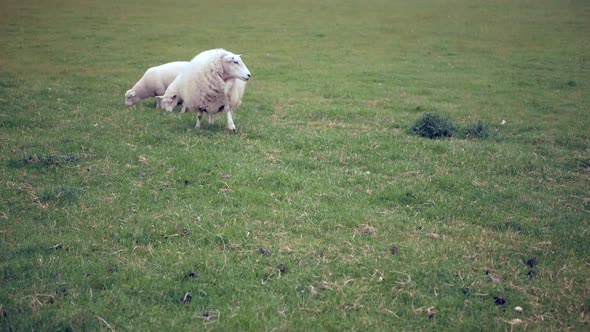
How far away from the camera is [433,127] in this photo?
1157cm

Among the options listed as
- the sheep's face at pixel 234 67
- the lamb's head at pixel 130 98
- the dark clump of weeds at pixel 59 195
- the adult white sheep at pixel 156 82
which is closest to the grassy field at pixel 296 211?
the dark clump of weeds at pixel 59 195

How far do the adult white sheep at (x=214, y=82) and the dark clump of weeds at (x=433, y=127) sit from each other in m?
4.05

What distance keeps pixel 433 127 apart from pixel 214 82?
5.01m

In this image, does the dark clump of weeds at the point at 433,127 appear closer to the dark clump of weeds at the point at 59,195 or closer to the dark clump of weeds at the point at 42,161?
the dark clump of weeds at the point at 42,161

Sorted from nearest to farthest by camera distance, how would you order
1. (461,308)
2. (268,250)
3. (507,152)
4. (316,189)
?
(461,308)
(268,250)
(316,189)
(507,152)

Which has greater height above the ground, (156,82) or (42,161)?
(156,82)

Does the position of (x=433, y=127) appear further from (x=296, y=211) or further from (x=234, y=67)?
(x=296, y=211)

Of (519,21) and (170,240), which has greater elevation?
(519,21)

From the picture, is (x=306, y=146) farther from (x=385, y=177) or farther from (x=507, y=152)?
(x=507, y=152)

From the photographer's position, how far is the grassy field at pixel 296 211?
16.4 feet

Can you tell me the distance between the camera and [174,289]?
17.1 feet

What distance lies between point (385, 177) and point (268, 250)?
3.28 meters

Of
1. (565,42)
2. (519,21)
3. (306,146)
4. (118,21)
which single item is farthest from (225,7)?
(306,146)

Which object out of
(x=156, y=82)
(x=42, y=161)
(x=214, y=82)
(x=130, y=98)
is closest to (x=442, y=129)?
(x=214, y=82)
